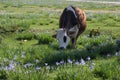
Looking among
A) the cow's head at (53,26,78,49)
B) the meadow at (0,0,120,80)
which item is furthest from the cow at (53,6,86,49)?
the meadow at (0,0,120,80)

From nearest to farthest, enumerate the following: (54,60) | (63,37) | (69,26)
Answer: (54,60)
(63,37)
(69,26)

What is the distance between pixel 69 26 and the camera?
13.8 m

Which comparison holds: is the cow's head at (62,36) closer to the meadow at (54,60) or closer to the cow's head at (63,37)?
the cow's head at (63,37)

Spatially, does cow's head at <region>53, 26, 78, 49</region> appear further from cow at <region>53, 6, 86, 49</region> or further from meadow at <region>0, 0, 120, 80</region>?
meadow at <region>0, 0, 120, 80</region>

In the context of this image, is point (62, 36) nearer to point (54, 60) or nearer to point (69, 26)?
point (69, 26)

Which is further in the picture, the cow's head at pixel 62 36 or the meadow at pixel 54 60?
the cow's head at pixel 62 36

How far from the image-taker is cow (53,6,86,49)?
1306 centimetres

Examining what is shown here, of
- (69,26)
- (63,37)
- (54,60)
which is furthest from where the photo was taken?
(69,26)

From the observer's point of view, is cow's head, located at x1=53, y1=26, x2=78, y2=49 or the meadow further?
cow's head, located at x1=53, y1=26, x2=78, y2=49

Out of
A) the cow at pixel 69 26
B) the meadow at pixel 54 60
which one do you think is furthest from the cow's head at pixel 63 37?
the meadow at pixel 54 60

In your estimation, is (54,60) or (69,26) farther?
(69,26)

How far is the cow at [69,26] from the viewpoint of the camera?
42.8ft

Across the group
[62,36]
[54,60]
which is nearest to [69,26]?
[62,36]

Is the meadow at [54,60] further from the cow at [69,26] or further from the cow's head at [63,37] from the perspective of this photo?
the cow at [69,26]
